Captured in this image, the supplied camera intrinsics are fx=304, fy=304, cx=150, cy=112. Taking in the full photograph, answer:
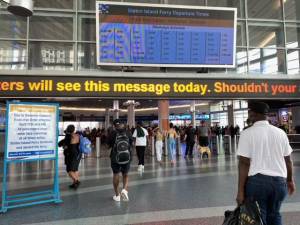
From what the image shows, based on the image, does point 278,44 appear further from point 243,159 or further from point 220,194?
point 243,159

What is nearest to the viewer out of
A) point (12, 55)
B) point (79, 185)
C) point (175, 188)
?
point (175, 188)

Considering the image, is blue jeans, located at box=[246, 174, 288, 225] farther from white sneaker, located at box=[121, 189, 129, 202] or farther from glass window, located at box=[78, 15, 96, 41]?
glass window, located at box=[78, 15, 96, 41]

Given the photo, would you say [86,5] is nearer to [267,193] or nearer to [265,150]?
[265,150]

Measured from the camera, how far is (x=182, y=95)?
9453 millimetres

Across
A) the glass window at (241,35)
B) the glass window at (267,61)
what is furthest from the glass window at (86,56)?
the glass window at (267,61)

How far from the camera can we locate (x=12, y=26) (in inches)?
420

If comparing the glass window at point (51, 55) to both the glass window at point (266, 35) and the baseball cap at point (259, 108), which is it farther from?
the baseball cap at point (259, 108)

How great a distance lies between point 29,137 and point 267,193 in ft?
15.0

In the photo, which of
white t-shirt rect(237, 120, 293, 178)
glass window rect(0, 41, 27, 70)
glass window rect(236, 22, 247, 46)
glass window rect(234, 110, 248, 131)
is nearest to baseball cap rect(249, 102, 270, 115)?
white t-shirt rect(237, 120, 293, 178)

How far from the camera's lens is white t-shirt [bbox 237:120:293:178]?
2.86 meters

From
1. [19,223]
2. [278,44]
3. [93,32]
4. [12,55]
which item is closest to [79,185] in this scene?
[19,223]

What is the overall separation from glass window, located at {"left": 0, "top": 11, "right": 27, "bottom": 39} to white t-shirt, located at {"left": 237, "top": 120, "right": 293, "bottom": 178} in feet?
31.9

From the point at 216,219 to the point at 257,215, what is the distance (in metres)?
2.13

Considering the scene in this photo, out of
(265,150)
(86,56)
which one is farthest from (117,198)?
(86,56)
